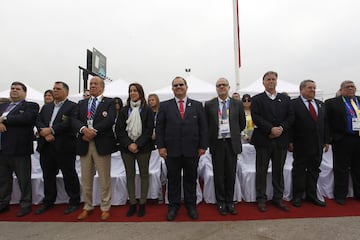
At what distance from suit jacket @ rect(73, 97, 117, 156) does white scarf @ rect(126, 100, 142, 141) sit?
0.66 ft

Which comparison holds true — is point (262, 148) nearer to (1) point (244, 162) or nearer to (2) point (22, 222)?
(1) point (244, 162)

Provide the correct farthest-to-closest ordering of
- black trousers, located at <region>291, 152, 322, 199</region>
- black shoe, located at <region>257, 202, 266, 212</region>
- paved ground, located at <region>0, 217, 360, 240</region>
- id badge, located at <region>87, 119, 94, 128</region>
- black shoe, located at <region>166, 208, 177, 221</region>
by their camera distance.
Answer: black trousers, located at <region>291, 152, 322, 199</region> → black shoe, located at <region>257, 202, 266, 212</region> → id badge, located at <region>87, 119, 94, 128</region> → black shoe, located at <region>166, 208, 177, 221</region> → paved ground, located at <region>0, 217, 360, 240</region>

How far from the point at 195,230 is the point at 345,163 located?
7.64 ft

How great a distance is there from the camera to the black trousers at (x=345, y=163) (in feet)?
10.7

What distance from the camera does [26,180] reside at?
3.15m

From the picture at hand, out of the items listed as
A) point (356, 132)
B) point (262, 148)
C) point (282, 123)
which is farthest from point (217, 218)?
point (356, 132)

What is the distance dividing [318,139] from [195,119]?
1668 millimetres

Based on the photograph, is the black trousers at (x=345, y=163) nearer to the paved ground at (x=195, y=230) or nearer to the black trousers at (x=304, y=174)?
the black trousers at (x=304, y=174)

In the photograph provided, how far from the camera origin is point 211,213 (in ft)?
9.84

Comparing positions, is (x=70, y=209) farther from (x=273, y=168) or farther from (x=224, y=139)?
(x=273, y=168)

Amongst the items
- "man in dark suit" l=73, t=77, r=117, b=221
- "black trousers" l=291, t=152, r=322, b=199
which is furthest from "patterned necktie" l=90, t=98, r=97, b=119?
"black trousers" l=291, t=152, r=322, b=199

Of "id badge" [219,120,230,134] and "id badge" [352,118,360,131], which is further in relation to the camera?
"id badge" [352,118,360,131]

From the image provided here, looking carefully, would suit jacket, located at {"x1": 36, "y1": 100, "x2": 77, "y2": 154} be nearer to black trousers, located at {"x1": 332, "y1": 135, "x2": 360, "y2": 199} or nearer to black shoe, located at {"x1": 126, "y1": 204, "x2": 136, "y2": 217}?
black shoe, located at {"x1": 126, "y1": 204, "x2": 136, "y2": 217}

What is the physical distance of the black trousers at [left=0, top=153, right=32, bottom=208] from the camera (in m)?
3.12
